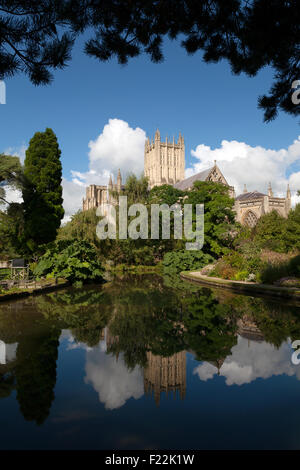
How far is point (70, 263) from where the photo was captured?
14156 millimetres

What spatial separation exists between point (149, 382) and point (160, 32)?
17.6ft

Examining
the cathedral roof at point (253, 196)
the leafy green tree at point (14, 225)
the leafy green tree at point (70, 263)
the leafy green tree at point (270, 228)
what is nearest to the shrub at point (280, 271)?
the leafy green tree at point (70, 263)

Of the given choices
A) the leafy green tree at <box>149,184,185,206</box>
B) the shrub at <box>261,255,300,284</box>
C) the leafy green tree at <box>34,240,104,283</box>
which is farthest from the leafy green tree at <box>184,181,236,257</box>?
the leafy green tree at <box>34,240,104,283</box>

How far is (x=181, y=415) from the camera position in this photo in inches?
109

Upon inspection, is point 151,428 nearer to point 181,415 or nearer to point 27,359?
point 181,415

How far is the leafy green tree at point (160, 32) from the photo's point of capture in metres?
3.96

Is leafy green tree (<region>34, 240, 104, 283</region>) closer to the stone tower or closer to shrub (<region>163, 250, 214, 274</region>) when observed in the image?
shrub (<region>163, 250, 214, 274</region>)

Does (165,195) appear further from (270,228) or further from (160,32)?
(160,32)

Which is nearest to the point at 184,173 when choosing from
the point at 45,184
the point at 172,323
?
the point at 45,184

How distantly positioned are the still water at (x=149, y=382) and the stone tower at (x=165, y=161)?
63.1 metres

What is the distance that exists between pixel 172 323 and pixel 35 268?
374 inches

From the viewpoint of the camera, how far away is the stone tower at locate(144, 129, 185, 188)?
68375 mm

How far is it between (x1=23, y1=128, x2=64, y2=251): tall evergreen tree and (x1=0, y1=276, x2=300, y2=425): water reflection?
881 cm

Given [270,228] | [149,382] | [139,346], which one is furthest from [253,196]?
[149,382]
